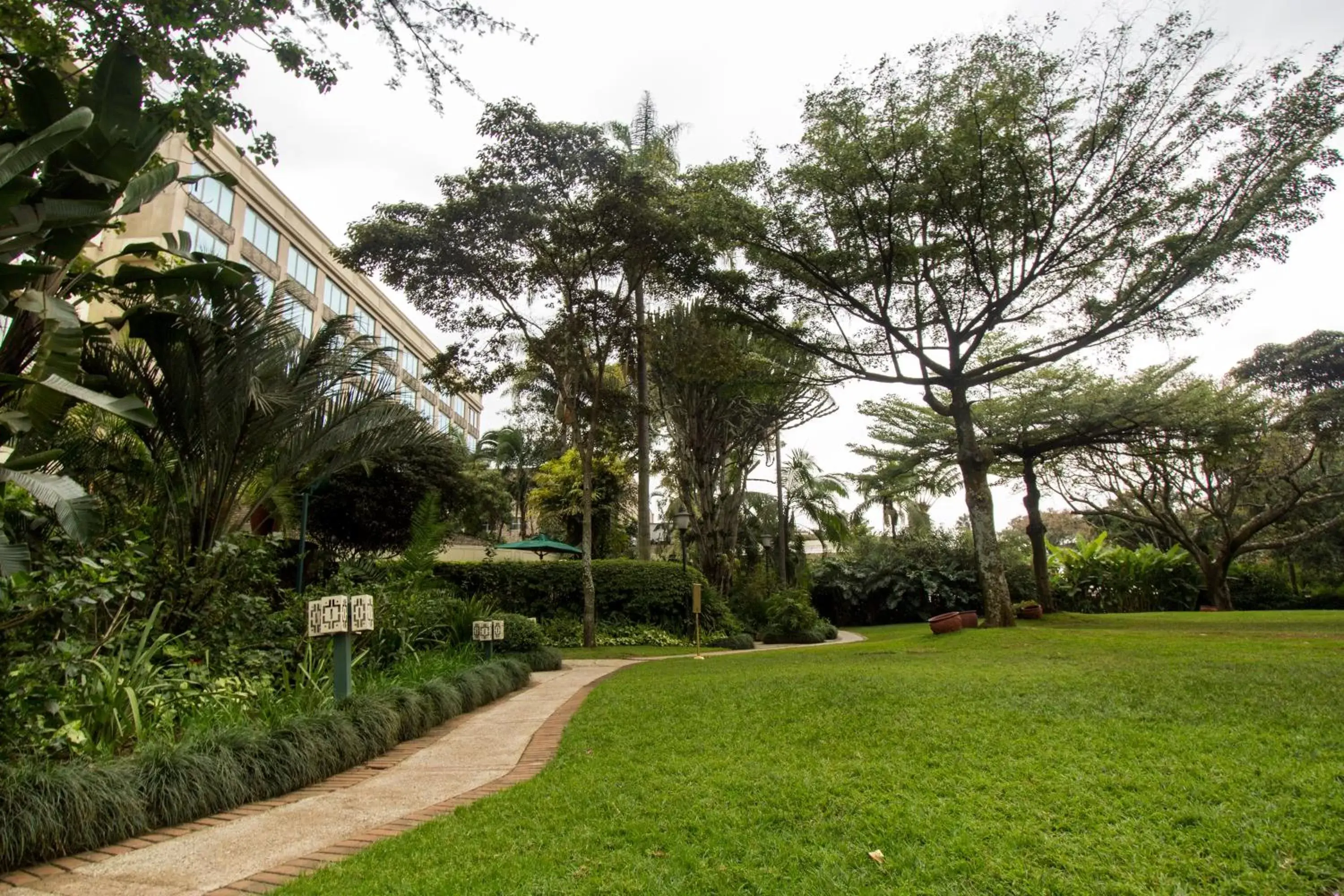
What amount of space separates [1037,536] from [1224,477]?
1155 cm

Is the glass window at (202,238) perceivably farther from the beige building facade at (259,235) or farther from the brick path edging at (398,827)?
the brick path edging at (398,827)

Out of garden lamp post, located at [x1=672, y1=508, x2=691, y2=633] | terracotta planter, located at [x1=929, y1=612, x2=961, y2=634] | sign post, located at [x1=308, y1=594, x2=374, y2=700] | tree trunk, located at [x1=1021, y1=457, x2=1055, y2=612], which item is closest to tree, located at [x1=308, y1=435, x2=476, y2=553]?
garden lamp post, located at [x1=672, y1=508, x2=691, y2=633]

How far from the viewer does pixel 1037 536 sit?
18.8m

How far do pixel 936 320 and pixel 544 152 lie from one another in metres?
8.71

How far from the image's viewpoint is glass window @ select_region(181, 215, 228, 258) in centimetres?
2148

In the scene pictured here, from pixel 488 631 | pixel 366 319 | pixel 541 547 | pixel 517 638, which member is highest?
pixel 366 319

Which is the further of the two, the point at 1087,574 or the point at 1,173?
the point at 1087,574

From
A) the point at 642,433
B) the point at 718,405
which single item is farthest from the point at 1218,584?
the point at 642,433

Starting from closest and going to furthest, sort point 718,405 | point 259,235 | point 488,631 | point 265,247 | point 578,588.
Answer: point 488,631, point 578,588, point 718,405, point 259,235, point 265,247

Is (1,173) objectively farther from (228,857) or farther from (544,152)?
(544,152)

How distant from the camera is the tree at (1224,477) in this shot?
17516 mm

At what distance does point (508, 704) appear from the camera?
794cm

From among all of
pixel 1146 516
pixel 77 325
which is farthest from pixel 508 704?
pixel 1146 516

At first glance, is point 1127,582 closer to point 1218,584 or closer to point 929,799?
point 1218,584
